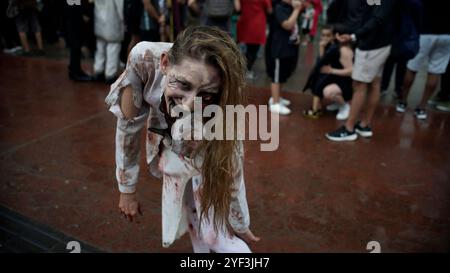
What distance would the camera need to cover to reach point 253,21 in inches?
239

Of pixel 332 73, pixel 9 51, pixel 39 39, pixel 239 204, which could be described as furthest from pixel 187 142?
pixel 9 51

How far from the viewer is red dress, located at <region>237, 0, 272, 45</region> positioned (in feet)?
19.7

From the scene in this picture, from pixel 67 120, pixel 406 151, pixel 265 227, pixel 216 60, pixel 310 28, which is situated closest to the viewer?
pixel 216 60

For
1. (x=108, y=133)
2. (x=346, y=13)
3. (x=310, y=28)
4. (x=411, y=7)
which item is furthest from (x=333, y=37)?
(x=310, y=28)

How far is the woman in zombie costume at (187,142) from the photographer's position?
1.57 metres

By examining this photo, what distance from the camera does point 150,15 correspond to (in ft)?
17.7

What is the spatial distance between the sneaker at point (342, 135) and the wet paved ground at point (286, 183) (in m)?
0.11

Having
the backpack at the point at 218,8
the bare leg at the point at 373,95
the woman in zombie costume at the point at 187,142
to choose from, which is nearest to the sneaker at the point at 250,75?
the backpack at the point at 218,8

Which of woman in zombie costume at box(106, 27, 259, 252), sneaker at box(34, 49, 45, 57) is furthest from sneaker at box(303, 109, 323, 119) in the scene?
sneaker at box(34, 49, 45, 57)

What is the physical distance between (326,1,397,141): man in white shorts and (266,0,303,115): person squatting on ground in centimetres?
62

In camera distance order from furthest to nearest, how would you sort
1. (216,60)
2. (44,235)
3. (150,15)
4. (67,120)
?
(150,15) < (67,120) < (44,235) < (216,60)

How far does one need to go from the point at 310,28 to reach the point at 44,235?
24.9 ft

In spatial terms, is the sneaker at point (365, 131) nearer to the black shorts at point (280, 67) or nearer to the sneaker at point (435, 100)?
the black shorts at point (280, 67)
